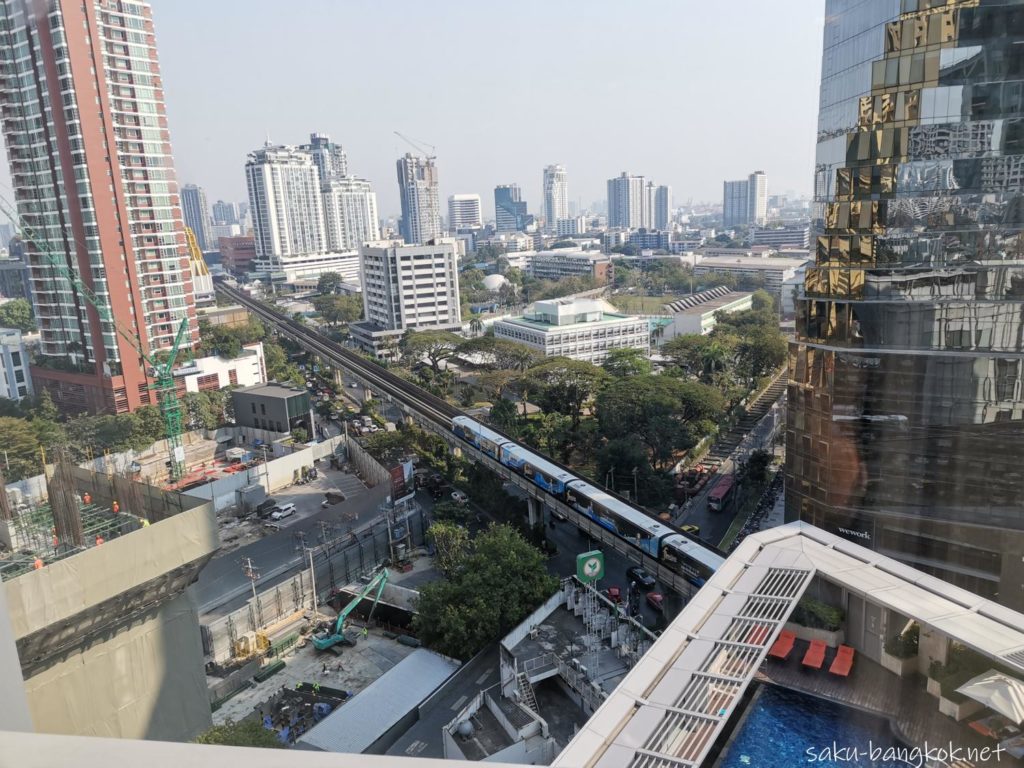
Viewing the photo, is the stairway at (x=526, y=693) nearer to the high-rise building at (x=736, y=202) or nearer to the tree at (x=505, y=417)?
the tree at (x=505, y=417)

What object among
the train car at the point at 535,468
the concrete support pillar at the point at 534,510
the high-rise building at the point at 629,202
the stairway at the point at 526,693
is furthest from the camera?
the high-rise building at the point at 629,202

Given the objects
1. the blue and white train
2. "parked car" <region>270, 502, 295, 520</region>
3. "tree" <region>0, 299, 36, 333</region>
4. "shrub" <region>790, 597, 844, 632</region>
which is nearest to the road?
"parked car" <region>270, 502, 295, 520</region>

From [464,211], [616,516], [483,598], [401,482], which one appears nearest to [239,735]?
[483,598]

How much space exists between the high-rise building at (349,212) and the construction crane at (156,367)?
17232 mm

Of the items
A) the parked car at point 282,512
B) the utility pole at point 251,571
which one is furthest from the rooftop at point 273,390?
the utility pole at point 251,571

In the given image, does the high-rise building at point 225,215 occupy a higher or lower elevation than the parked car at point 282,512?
higher

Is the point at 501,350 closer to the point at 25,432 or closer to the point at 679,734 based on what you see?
the point at 25,432

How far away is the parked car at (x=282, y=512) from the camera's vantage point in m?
6.42

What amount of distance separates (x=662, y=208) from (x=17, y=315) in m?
35.5

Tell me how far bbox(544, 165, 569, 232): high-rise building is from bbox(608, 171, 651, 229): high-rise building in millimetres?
2722

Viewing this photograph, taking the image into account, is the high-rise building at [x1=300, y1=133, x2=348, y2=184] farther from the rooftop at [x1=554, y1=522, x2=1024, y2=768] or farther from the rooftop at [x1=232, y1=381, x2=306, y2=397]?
the rooftop at [x1=554, y1=522, x2=1024, y2=768]

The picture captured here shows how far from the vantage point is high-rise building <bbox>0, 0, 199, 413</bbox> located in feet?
22.1

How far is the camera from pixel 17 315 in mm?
7586

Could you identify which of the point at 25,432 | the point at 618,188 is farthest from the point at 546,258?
the point at 25,432
